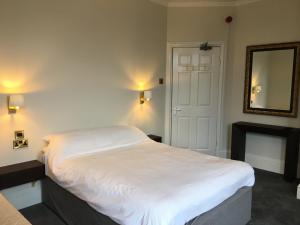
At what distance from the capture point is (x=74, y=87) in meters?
3.38

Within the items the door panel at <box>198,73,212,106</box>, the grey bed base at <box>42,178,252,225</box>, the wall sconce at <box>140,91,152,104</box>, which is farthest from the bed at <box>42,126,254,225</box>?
the door panel at <box>198,73,212,106</box>

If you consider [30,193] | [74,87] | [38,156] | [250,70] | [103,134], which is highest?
[250,70]

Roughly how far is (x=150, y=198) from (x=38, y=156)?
1855mm

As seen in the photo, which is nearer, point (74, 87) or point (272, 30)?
point (74, 87)

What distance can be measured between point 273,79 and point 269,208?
2097 millimetres

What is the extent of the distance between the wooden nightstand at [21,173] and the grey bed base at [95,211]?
0.17 meters

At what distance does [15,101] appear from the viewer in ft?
8.88

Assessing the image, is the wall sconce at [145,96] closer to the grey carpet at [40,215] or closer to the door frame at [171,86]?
the door frame at [171,86]

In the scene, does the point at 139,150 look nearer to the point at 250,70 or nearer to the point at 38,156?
the point at 38,156

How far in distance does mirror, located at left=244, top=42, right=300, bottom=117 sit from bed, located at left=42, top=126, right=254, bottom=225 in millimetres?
1914

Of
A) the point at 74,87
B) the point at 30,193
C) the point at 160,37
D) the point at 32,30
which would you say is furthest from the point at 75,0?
the point at 30,193

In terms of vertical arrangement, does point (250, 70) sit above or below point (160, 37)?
below

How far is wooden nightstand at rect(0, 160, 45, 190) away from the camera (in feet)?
8.48

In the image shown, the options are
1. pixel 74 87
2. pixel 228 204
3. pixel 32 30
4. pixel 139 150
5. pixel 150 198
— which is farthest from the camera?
pixel 74 87
